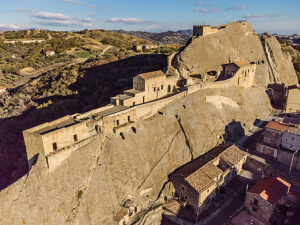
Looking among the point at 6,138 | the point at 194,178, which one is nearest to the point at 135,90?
the point at 194,178

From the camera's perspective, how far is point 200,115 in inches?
1169

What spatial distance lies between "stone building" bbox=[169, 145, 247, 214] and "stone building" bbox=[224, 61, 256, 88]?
16.2m

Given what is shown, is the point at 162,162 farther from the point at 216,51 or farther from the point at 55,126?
the point at 216,51

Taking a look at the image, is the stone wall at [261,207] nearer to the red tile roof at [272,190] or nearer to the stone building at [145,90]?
the red tile roof at [272,190]

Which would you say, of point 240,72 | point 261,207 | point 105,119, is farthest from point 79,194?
point 240,72

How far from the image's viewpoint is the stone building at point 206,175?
2128 cm

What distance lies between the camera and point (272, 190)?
2072 centimetres

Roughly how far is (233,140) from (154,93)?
13818 mm

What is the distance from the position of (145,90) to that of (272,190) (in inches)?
689

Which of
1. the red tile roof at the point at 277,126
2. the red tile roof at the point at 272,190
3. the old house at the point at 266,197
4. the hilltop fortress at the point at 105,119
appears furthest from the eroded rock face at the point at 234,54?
the old house at the point at 266,197

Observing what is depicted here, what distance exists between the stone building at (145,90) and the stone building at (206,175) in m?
9.71

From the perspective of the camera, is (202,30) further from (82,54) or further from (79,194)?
(82,54)

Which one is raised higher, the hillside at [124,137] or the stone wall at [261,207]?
the hillside at [124,137]

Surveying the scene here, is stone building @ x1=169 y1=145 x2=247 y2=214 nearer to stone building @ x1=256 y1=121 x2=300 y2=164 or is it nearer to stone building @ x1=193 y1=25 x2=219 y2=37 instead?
stone building @ x1=256 y1=121 x2=300 y2=164
